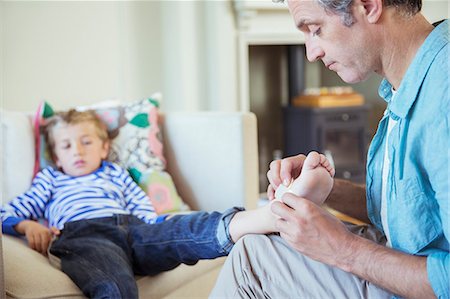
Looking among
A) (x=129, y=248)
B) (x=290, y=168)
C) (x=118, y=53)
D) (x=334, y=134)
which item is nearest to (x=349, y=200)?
(x=290, y=168)

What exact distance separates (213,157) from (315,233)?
1054 mm

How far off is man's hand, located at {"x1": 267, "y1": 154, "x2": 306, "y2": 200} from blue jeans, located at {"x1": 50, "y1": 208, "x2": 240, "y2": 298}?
0.18 metres

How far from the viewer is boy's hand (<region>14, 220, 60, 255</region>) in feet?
5.73

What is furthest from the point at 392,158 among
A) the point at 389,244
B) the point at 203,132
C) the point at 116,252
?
the point at 203,132

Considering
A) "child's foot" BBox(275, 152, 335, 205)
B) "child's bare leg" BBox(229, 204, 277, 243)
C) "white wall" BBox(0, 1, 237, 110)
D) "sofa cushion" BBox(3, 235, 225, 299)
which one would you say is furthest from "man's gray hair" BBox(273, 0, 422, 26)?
"white wall" BBox(0, 1, 237, 110)

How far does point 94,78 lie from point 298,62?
1360 millimetres

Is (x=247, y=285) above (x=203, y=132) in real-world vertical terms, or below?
below

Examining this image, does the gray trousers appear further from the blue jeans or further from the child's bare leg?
the blue jeans

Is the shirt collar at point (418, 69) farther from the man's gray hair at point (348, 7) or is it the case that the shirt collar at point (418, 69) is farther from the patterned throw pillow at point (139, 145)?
the patterned throw pillow at point (139, 145)

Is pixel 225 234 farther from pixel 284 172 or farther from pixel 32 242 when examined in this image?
pixel 32 242

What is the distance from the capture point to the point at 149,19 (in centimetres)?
339

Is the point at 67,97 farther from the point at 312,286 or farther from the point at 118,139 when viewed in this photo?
the point at 312,286

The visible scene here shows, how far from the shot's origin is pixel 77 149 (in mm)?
2008

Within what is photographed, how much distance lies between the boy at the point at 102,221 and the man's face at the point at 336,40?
19 cm
